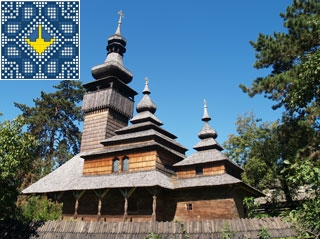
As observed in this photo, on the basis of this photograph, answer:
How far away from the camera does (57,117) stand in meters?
45.2

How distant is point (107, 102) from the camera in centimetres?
3238

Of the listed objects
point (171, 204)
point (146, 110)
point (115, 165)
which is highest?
point (146, 110)

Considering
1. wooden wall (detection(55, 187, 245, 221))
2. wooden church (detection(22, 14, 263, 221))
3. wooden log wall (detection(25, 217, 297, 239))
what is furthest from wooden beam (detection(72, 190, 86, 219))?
wooden log wall (detection(25, 217, 297, 239))

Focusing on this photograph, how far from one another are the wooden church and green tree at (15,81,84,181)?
15.6 metres

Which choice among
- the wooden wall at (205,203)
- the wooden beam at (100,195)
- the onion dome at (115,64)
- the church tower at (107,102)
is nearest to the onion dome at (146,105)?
the church tower at (107,102)

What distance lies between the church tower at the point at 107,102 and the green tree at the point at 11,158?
52.1 feet

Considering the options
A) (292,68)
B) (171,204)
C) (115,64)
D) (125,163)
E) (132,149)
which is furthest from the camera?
(115,64)

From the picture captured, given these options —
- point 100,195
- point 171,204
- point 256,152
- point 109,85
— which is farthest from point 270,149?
point 109,85

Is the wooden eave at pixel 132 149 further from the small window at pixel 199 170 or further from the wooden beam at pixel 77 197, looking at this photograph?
the wooden beam at pixel 77 197

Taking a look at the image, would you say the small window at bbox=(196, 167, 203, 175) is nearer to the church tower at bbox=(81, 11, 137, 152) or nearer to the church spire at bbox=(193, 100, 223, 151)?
the church spire at bbox=(193, 100, 223, 151)

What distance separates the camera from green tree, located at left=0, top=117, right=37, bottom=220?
44.6 ft

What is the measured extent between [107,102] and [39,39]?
18649 mm

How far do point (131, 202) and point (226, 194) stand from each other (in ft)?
23.3

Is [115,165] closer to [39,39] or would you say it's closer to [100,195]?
[100,195]
